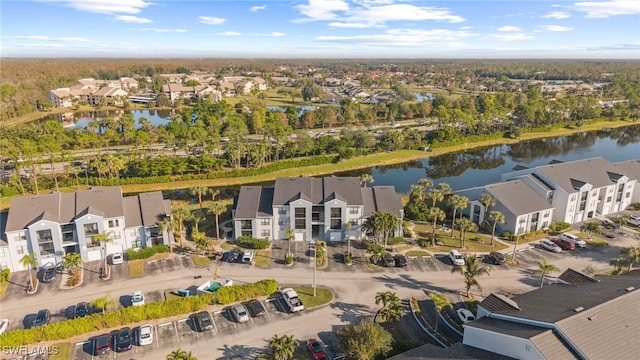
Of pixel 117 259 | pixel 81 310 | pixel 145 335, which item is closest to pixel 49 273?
pixel 117 259

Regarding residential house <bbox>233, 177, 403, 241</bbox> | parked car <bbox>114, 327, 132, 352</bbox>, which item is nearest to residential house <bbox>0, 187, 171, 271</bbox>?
residential house <bbox>233, 177, 403, 241</bbox>

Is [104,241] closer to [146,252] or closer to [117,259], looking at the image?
[117,259]

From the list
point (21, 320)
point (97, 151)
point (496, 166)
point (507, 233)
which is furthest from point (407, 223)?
point (97, 151)

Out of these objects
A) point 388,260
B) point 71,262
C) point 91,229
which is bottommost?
point 388,260

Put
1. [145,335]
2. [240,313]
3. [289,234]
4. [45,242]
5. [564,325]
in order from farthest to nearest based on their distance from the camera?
[289,234]
[45,242]
[240,313]
[145,335]
[564,325]

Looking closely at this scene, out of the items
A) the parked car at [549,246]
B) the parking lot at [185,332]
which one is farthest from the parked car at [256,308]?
the parked car at [549,246]

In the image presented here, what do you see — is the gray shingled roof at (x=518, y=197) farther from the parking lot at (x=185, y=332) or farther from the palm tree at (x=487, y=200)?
the parking lot at (x=185, y=332)

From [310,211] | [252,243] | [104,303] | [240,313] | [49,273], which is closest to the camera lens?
[104,303]
